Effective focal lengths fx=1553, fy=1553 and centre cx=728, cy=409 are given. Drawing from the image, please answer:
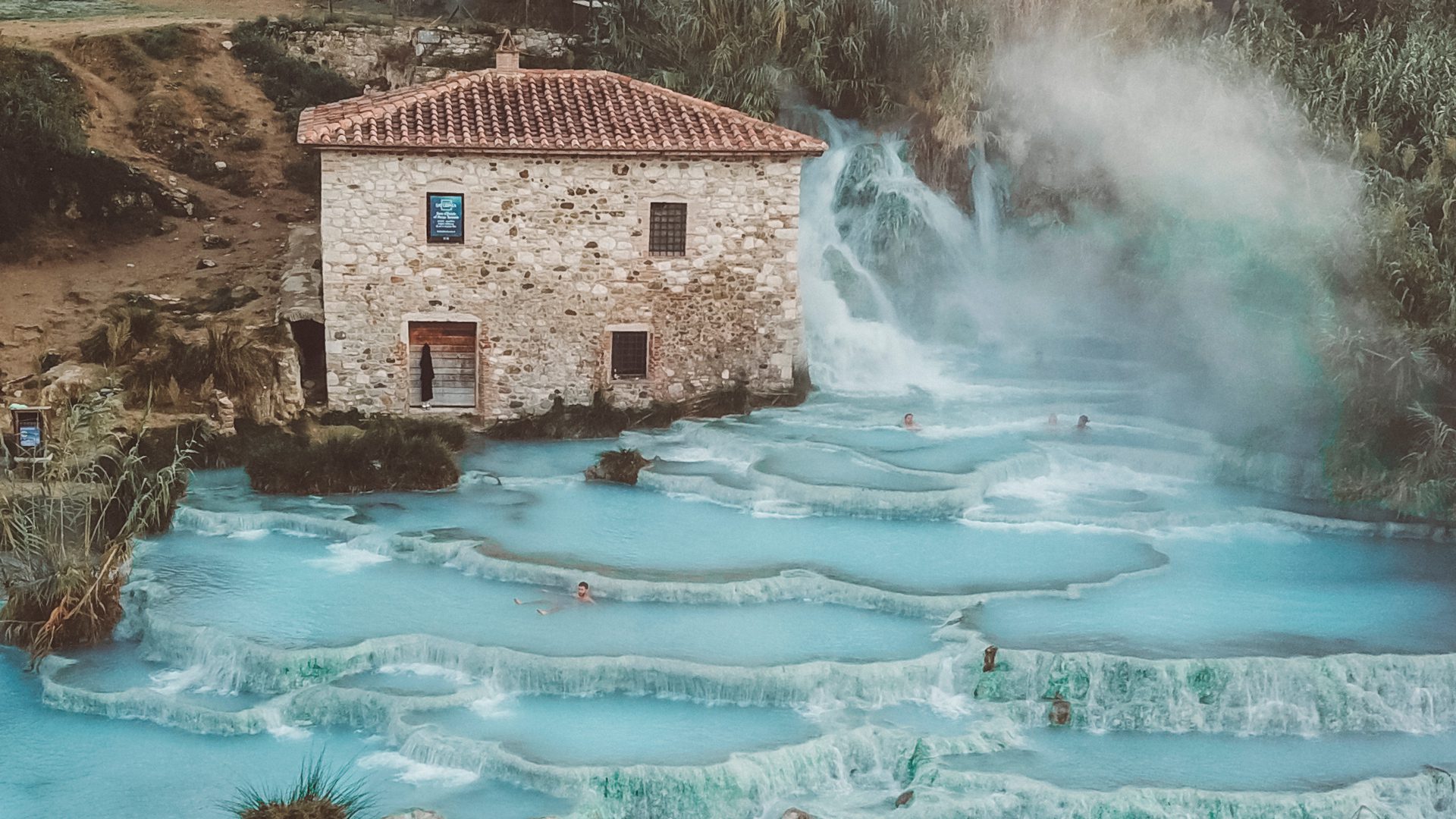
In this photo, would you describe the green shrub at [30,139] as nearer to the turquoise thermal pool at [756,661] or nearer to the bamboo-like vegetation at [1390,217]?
the turquoise thermal pool at [756,661]

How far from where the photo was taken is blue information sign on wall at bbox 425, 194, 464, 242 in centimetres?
2553

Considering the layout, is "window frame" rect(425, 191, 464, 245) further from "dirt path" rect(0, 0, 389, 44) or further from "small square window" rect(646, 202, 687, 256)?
"dirt path" rect(0, 0, 389, 44)

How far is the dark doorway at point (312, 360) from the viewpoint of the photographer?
26.1 m

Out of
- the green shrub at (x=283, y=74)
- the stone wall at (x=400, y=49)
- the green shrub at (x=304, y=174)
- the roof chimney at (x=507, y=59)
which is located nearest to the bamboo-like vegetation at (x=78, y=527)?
the roof chimney at (x=507, y=59)

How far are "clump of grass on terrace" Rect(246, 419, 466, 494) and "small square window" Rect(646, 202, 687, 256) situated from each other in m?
5.21

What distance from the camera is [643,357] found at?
2688 centimetres

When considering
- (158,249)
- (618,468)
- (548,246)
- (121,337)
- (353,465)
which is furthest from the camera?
(158,249)

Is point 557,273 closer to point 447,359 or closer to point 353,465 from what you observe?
point 447,359

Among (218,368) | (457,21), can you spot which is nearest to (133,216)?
(218,368)

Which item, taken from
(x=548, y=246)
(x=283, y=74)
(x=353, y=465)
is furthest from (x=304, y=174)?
(x=353, y=465)

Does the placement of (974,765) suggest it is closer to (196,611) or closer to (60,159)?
(196,611)

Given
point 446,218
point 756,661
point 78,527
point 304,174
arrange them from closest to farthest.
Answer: point 756,661 < point 78,527 < point 446,218 < point 304,174

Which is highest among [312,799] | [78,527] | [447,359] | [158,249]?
[158,249]

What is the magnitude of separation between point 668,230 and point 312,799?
1458 centimetres
